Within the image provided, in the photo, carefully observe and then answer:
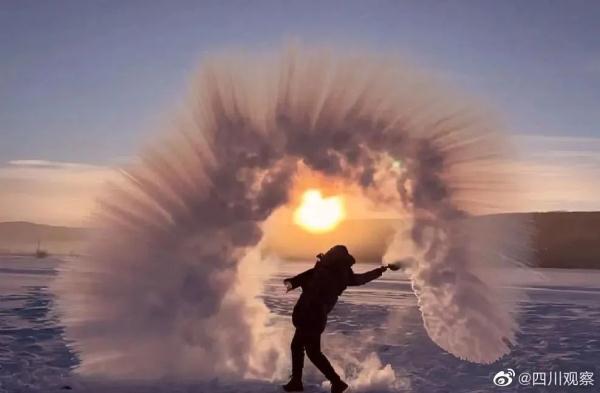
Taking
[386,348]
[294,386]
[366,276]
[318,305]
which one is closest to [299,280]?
[318,305]

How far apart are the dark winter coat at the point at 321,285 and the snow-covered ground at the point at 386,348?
0.94 meters

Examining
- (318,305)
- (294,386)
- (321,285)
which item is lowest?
(294,386)

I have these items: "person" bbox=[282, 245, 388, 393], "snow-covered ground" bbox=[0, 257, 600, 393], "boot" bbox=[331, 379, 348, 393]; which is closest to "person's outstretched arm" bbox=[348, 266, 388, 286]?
"person" bbox=[282, 245, 388, 393]

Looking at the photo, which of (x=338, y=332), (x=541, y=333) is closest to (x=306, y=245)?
(x=338, y=332)

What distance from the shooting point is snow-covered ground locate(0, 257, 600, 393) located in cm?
812

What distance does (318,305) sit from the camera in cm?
787

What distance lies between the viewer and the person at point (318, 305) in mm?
7695

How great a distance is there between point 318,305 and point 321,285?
26 cm

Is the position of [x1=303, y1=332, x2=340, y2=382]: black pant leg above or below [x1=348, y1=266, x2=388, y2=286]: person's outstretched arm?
below

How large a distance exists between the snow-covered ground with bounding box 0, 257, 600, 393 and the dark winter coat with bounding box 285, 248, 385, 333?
94 centimetres

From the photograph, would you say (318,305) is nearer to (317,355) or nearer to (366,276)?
(317,355)

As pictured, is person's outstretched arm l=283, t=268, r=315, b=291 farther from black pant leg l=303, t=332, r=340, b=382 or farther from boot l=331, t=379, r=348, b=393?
boot l=331, t=379, r=348, b=393

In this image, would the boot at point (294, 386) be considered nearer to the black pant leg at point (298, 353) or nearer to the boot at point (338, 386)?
the black pant leg at point (298, 353)

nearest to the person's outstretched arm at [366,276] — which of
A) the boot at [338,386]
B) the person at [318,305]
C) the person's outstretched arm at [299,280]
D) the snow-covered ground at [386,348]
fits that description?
the person at [318,305]
